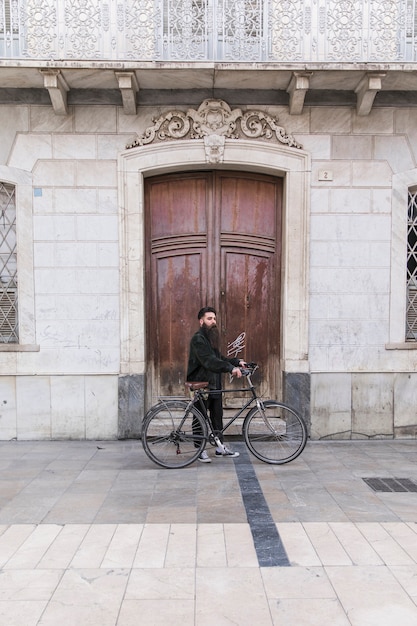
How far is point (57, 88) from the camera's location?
6504 millimetres

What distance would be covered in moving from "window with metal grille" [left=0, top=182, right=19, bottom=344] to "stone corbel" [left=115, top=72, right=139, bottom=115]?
203 cm

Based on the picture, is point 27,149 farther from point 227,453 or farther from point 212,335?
point 227,453

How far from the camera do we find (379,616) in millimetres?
2902

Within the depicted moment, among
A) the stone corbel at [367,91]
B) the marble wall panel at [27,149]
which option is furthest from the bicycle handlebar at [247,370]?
the marble wall panel at [27,149]

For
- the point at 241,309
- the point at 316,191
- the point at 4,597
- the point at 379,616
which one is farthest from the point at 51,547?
the point at 316,191

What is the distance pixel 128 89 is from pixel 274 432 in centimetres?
454

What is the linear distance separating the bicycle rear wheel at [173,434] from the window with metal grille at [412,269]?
11.3ft

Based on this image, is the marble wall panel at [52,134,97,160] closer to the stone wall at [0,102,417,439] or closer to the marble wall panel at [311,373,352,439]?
the stone wall at [0,102,417,439]

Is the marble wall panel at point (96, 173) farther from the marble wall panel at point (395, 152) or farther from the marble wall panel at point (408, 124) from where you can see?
the marble wall panel at point (408, 124)

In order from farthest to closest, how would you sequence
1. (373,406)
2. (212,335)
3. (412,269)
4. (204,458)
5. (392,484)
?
(412,269), (373,406), (212,335), (204,458), (392,484)

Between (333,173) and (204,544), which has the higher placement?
(333,173)

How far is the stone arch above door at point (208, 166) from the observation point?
700cm

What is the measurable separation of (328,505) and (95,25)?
6324 millimetres

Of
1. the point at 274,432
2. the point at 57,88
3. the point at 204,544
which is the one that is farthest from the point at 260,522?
the point at 57,88
